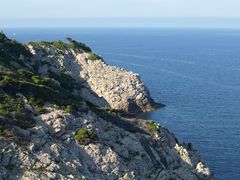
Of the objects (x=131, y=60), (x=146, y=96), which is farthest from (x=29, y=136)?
(x=131, y=60)

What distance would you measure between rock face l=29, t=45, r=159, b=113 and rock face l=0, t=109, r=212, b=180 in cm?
4749

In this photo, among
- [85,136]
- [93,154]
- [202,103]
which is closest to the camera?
[93,154]

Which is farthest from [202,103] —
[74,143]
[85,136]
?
[74,143]

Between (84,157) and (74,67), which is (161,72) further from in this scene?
(84,157)

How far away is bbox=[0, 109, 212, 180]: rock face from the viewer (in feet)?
133

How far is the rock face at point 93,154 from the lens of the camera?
4059 cm

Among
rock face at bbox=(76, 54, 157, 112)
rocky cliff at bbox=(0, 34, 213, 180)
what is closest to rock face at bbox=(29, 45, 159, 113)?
rock face at bbox=(76, 54, 157, 112)

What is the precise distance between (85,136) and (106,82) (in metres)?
62.7

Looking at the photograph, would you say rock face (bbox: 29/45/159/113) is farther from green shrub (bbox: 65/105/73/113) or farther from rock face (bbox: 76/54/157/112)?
green shrub (bbox: 65/105/73/113)

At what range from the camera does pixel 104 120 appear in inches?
2079

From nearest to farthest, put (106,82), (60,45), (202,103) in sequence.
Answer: (106,82) → (202,103) → (60,45)

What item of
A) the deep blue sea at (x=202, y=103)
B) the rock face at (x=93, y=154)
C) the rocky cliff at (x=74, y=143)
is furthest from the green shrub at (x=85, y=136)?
the deep blue sea at (x=202, y=103)

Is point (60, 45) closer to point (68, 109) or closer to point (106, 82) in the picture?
point (106, 82)

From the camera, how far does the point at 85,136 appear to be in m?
46.3
